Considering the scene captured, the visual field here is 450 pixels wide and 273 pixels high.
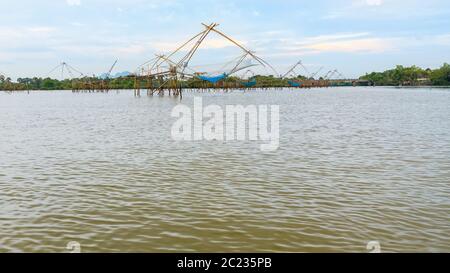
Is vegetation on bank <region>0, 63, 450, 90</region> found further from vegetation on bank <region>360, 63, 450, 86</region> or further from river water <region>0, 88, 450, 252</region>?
river water <region>0, 88, 450, 252</region>

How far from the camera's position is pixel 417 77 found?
5901 inches

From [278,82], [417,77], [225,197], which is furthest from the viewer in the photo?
[278,82]

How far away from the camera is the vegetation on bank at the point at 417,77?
123188 millimetres

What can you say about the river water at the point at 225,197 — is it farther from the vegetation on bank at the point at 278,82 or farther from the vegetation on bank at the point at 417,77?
the vegetation on bank at the point at 417,77

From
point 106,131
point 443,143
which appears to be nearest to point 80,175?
point 106,131

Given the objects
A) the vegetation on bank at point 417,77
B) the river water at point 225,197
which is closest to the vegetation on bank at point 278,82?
the vegetation on bank at point 417,77

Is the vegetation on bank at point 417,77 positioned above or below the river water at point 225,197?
above

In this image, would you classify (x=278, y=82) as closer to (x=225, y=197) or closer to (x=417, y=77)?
(x=417, y=77)

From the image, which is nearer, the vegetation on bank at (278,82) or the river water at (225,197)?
the river water at (225,197)

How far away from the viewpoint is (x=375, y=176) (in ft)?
32.7

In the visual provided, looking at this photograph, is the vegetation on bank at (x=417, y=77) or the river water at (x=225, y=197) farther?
the vegetation on bank at (x=417, y=77)

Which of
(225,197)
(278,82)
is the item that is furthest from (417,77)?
(225,197)

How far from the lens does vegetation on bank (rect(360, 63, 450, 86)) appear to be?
12319 centimetres

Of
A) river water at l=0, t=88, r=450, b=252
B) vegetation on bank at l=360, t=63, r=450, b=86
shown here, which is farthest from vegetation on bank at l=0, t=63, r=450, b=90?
river water at l=0, t=88, r=450, b=252
